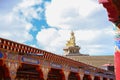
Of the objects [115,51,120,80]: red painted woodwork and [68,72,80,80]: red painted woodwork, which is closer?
[115,51,120,80]: red painted woodwork

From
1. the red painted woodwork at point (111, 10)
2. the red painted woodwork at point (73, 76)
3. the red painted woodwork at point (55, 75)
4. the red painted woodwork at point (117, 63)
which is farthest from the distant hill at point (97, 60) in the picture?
the red painted woodwork at point (111, 10)

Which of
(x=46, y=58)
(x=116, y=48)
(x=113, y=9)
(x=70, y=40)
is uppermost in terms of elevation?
(x=70, y=40)

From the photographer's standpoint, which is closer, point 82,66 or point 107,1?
point 107,1

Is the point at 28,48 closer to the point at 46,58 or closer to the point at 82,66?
the point at 46,58

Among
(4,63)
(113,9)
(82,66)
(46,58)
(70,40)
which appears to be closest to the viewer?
(113,9)

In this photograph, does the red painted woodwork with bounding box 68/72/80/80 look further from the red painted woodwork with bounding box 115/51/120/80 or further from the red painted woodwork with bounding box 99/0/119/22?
the red painted woodwork with bounding box 99/0/119/22

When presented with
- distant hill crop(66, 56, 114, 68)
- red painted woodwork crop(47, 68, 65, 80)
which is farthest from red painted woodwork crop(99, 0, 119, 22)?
distant hill crop(66, 56, 114, 68)

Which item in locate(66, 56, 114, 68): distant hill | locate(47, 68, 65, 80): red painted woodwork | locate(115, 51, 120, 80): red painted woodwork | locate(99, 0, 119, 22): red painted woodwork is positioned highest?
locate(66, 56, 114, 68): distant hill

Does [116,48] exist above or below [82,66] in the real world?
below

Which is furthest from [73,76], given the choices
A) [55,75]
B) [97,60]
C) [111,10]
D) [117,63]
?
[111,10]

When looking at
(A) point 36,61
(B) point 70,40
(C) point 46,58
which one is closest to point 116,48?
(A) point 36,61

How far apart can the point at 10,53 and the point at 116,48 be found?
9.74 meters

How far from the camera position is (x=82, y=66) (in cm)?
2280

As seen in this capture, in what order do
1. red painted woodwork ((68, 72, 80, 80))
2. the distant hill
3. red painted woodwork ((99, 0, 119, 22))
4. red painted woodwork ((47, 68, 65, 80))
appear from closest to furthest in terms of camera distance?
red painted woodwork ((99, 0, 119, 22))
red painted woodwork ((47, 68, 65, 80))
red painted woodwork ((68, 72, 80, 80))
the distant hill
